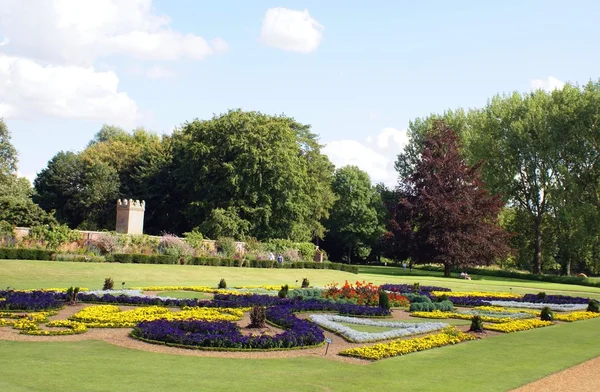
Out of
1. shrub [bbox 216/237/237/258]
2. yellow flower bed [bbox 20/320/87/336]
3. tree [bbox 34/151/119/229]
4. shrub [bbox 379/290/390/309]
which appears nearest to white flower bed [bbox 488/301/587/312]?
shrub [bbox 379/290/390/309]

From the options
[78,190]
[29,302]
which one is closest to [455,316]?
[29,302]

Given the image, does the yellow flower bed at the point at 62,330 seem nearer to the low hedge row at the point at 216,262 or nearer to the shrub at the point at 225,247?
the low hedge row at the point at 216,262

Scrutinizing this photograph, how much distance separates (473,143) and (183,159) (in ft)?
98.2

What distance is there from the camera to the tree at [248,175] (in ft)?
189

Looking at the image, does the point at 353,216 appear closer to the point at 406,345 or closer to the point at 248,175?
the point at 248,175

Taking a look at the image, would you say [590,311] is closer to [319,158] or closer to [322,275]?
[322,275]

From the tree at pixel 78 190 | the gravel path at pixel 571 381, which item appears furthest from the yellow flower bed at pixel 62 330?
the tree at pixel 78 190

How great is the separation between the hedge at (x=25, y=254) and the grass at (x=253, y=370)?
2170 centimetres

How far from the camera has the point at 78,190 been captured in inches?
2667

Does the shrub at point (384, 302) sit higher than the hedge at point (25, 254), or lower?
lower

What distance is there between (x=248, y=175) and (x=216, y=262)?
15802 millimetres

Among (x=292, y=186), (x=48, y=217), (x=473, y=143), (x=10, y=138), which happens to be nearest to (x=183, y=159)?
(x=292, y=186)

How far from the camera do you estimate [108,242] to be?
131 ft

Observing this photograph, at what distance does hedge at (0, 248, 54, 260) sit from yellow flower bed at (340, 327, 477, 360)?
962 inches
